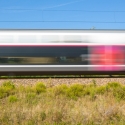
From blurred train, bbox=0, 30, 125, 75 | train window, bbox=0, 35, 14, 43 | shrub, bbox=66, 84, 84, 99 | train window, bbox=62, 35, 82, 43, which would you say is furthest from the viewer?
shrub, bbox=66, 84, 84, 99

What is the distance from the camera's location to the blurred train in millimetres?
10289

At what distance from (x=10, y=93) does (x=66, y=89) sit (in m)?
3.62

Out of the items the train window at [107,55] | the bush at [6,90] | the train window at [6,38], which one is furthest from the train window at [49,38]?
the bush at [6,90]

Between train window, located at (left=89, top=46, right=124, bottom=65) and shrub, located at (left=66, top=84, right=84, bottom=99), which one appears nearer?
train window, located at (left=89, top=46, right=124, bottom=65)

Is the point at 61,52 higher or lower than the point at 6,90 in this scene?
higher

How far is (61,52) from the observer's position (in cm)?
1051

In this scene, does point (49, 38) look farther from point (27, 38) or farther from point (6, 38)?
point (6, 38)

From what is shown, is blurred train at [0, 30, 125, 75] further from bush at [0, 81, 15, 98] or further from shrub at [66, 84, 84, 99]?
shrub at [66, 84, 84, 99]

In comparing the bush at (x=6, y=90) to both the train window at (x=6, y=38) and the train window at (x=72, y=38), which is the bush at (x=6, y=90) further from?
the train window at (x=72, y=38)

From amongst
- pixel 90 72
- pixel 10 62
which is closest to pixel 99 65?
pixel 90 72

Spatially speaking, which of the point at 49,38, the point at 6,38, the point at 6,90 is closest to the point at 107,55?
the point at 49,38

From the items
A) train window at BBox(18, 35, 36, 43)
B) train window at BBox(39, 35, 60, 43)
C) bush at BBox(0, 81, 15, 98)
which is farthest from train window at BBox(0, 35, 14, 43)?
bush at BBox(0, 81, 15, 98)

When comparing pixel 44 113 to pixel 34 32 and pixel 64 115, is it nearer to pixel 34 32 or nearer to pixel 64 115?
pixel 64 115

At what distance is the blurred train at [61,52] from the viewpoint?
10.3 meters
